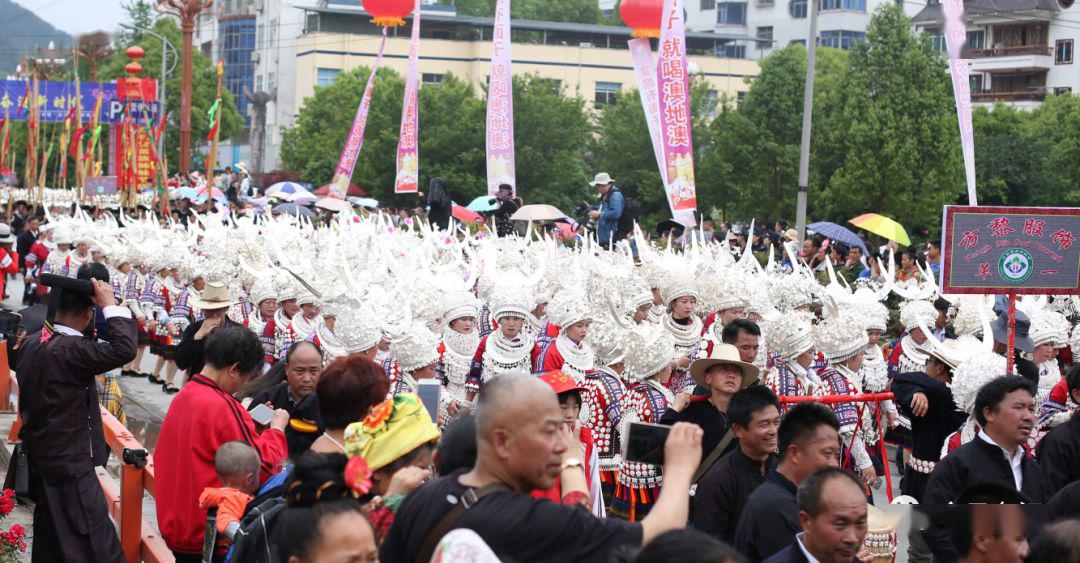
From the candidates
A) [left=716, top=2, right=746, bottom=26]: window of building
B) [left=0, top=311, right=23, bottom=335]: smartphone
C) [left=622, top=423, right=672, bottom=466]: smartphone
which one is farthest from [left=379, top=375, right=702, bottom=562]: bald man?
[left=716, top=2, right=746, bottom=26]: window of building

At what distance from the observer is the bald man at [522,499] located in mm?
3447

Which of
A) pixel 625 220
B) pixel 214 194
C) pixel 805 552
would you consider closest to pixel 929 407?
pixel 805 552

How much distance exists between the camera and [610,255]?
13.1 meters

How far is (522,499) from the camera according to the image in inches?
139

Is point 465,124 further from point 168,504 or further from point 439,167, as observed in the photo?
point 168,504

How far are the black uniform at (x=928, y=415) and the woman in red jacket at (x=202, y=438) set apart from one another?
3607 mm

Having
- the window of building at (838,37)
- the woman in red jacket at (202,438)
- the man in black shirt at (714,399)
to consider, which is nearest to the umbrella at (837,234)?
the man in black shirt at (714,399)

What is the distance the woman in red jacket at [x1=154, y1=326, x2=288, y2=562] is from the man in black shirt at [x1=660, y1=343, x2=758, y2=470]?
6.62 feet

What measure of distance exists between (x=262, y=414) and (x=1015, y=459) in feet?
11.0

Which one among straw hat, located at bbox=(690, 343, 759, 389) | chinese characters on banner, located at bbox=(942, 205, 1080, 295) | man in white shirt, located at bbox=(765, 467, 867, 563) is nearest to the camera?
man in white shirt, located at bbox=(765, 467, 867, 563)

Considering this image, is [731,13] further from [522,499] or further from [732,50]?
[522,499]

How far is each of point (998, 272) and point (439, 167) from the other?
34453mm

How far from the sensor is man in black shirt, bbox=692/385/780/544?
554 centimetres

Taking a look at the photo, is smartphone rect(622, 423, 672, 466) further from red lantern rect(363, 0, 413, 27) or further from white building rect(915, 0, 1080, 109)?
white building rect(915, 0, 1080, 109)
